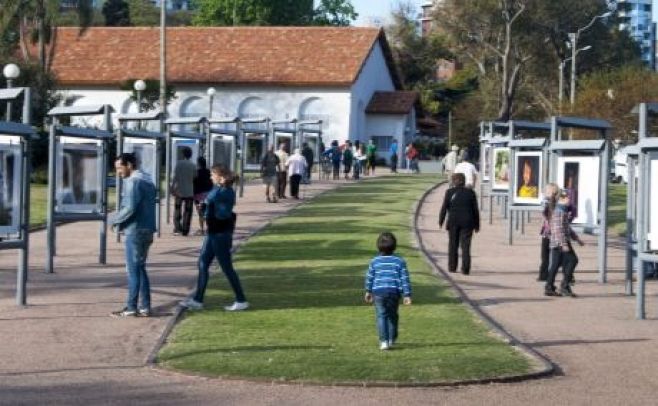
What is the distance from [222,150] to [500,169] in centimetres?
869

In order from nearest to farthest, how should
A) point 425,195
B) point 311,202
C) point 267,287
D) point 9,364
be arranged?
point 9,364 < point 267,287 < point 311,202 < point 425,195

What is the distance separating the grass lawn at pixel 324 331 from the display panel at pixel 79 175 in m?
2.56

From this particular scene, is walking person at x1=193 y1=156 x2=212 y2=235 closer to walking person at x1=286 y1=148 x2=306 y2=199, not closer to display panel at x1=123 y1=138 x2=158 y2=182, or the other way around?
A: display panel at x1=123 y1=138 x2=158 y2=182

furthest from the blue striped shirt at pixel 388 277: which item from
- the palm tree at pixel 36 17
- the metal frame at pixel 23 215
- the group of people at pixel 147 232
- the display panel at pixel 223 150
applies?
the palm tree at pixel 36 17

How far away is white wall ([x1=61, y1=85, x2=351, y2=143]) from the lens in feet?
235

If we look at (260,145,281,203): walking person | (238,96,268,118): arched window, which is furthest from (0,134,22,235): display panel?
(238,96,268,118): arched window

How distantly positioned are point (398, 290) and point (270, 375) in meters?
1.92

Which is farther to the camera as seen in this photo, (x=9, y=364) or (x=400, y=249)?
(x=400, y=249)

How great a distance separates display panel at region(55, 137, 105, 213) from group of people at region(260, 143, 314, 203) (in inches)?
605

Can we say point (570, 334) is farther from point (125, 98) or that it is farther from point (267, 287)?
point (125, 98)

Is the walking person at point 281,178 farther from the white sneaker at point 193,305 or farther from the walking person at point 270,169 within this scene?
the white sneaker at point 193,305

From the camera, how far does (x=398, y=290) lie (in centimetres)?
1244

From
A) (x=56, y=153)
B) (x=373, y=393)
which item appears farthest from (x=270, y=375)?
(x=56, y=153)

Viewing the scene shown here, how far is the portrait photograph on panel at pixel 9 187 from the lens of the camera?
50.1 ft
